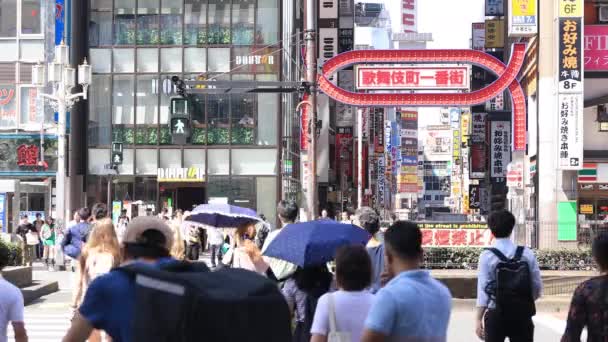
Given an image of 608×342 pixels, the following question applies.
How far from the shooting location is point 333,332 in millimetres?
5754

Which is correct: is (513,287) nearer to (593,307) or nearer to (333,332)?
(593,307)

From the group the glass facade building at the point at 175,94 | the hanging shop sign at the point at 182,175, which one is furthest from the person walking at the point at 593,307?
the hanging shop sign at the point at 182,175

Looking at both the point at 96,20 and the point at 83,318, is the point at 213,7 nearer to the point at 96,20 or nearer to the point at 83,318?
the point at 96,20

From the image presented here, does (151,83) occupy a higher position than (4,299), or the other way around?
(151,83)

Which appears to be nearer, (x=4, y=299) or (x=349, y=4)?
(x=4, y=299)

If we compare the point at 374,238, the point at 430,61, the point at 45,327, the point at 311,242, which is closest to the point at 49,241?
the point at 430,61

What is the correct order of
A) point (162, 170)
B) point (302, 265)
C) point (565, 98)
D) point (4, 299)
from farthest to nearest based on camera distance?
point (162, 170), point (565, 98), point (302, 265), point (4, 299)

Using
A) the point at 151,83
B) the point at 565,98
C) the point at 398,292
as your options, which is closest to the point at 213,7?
the point at 151,83

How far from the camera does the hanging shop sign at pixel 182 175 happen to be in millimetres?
45094

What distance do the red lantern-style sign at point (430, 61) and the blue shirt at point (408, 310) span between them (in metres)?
22.1

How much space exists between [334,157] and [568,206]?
4593 cm

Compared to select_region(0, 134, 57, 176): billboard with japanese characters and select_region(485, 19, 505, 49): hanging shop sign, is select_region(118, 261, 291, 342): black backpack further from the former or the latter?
select_region(485, 19, 505, 49): hanging shop sign

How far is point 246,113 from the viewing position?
45438 millimetres

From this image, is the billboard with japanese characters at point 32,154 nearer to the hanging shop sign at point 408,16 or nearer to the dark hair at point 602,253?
the dark hair at point 602,253
